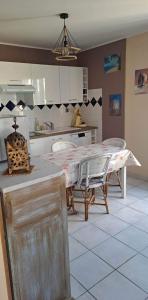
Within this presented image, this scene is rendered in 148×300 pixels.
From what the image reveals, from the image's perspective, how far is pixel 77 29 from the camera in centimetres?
310

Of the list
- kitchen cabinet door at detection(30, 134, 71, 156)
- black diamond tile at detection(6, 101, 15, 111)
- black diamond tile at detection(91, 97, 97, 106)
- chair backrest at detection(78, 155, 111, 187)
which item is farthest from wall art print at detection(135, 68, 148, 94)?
black diamond tile at detection(6, 101, 15, 111)

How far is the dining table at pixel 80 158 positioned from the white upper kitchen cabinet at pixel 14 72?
1533mm

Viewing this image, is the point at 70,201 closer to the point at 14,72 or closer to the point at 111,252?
the point at 111,252

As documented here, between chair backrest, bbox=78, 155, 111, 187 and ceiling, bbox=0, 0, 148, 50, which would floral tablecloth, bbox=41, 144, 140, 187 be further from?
ceiling, bbox=0, 0, 148, 50

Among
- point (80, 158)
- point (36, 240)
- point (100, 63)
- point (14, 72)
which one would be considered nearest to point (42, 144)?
point (14, 72)

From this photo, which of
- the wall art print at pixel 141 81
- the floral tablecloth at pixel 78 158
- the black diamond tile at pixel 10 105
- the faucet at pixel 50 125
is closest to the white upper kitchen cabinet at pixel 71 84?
the faucet at pixel 50 125

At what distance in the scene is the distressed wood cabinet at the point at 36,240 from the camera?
1188 millimetres

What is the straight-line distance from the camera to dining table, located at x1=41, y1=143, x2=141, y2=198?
93.3 inches

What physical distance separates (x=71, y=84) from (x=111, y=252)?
3150 millimetres

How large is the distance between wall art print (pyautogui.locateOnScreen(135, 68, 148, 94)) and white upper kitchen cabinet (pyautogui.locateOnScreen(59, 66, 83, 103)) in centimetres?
122

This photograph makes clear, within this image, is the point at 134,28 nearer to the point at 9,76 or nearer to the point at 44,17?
the point at 44,17

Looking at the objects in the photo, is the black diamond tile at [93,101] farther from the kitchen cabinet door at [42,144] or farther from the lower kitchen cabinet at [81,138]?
the kitchen cabinet door at [42,144]

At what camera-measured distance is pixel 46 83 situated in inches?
155

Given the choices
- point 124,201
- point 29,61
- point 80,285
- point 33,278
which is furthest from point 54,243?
point 29,61
